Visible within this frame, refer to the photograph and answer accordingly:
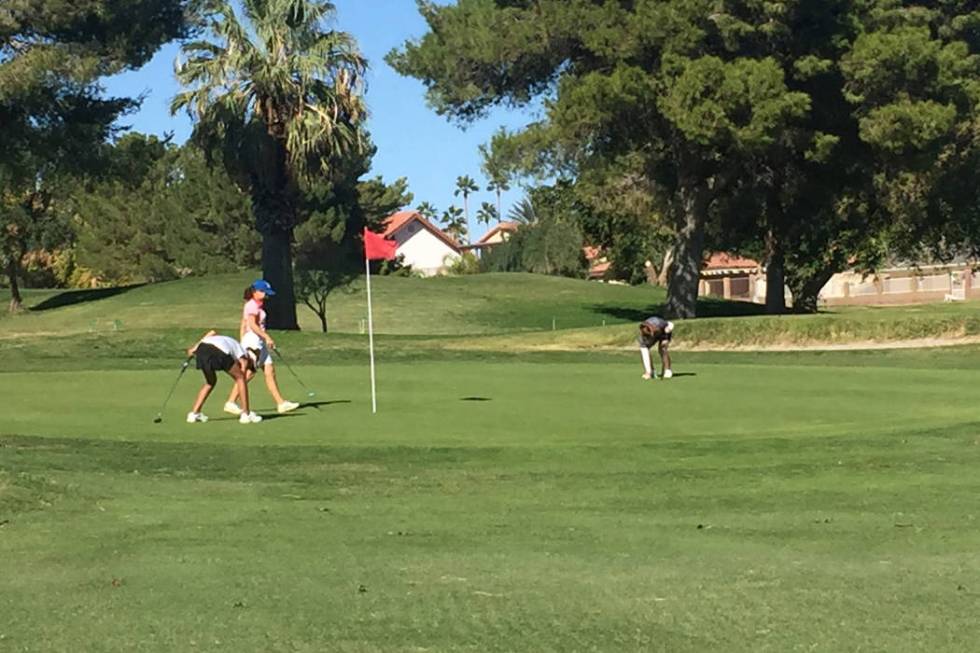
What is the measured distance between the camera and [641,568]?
7.25 meters

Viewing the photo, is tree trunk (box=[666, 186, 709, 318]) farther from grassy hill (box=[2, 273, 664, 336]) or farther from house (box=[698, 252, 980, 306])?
house (box=[698, 252, 980, 306])

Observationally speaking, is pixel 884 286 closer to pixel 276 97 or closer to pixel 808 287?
pixel 808 287

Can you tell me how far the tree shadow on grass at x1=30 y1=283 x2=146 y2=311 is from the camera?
181 feet

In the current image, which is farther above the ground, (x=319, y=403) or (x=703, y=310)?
(x=703, y=310)

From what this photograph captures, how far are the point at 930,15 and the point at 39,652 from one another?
1525 inches

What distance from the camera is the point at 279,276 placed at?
37938mm

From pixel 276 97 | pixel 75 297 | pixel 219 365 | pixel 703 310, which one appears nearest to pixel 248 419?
pixel 219 365

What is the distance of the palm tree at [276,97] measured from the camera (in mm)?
34969

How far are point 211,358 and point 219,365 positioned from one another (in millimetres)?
135

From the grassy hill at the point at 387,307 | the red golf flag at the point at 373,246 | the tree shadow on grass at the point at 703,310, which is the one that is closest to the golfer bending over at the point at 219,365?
the red golf flag at the point at 373,246

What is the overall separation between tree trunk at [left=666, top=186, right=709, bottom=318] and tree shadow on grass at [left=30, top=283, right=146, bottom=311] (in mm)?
26566

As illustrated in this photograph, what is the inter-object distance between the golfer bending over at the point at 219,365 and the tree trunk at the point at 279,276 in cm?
2142

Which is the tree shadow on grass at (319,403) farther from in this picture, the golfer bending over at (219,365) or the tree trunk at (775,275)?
the tree trunk at (775,275)

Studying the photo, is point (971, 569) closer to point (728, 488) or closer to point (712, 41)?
→ point (728, 488)
